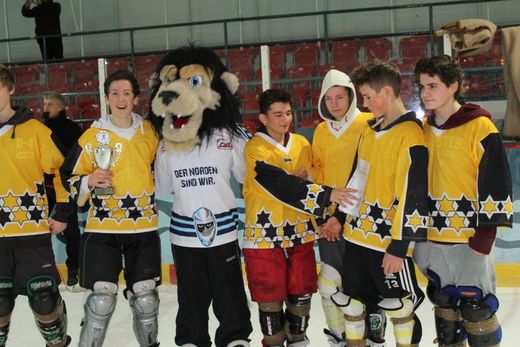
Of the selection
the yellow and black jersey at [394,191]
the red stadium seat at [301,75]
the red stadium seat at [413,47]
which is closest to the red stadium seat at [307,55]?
the red stadium seat at [301,75]

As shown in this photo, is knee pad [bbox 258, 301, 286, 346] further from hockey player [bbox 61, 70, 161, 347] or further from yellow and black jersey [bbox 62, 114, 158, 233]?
yellow and black jersey [bbox 62, 114, 158, 233]

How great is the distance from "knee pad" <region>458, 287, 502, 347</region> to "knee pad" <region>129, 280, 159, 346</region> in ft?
4.07

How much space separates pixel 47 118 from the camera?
4.80 m

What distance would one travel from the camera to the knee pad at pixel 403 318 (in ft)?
8.16

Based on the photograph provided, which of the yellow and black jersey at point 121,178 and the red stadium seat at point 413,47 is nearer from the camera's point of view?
the yellow and black jersey at point 121,178

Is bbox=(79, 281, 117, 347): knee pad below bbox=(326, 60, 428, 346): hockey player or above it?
below

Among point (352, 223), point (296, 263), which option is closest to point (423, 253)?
point (352, 223)

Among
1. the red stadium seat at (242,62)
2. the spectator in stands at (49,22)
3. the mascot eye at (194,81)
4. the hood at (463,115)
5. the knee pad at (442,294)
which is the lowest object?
the knee pad at (442,294)

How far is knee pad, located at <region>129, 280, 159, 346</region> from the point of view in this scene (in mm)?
2758

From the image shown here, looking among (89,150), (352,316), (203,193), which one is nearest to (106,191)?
(89,150)

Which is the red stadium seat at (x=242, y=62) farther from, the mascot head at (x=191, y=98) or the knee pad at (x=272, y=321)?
the knee pad at (x=272, y=321)

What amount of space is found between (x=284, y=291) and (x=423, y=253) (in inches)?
24.7

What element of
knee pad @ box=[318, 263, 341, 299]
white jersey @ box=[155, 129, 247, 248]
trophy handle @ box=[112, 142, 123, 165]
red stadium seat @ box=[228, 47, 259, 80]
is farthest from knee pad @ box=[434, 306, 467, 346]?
red stadium seat @ box=[228, 47, 259, 80]

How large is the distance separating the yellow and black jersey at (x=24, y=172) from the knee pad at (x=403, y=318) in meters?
1.49
